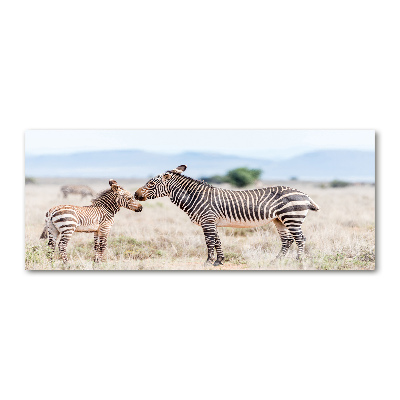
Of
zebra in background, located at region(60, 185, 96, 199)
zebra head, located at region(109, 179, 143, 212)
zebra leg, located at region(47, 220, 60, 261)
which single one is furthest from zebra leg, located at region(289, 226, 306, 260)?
zebra leg, located at region(47, 220, 60, 261)

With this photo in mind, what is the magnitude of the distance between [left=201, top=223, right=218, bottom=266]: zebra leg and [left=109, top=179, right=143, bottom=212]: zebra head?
3.54 feet

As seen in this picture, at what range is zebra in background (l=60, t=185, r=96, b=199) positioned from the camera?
1000 cm

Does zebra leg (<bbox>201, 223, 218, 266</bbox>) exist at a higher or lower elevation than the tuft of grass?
higher

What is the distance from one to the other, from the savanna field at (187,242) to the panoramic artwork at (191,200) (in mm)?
17

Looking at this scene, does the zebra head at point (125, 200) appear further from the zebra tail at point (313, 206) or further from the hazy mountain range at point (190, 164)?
the zebra tail at point (313, 206)

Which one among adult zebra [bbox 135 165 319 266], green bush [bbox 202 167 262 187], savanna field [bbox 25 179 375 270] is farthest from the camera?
green bush [bbox 202 167 262 187]

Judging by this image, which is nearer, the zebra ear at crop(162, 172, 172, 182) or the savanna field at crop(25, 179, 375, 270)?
the savanna field at crop(25, 179, 375, 270)

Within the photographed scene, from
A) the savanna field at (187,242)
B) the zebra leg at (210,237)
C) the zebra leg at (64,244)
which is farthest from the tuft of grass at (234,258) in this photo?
the zebra leg at (64,244)

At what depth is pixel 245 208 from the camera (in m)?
9.81

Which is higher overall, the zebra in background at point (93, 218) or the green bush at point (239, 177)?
the green bush at point (239, 177)

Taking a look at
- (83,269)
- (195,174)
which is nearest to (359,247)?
(195,174)

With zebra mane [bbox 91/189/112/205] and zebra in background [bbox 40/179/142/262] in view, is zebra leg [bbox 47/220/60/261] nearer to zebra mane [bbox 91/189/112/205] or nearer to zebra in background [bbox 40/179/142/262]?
zebra in background [bbox 40/179/142/262]

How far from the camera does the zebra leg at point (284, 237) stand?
983 centimetres

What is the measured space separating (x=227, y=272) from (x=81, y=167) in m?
2.98
